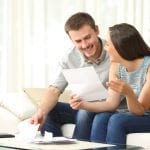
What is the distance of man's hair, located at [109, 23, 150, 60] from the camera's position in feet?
7.22

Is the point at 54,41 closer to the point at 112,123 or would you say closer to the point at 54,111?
the point at 54,111

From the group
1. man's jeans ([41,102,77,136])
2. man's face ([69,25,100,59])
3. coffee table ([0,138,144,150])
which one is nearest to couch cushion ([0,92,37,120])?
man's jeans ([41,102,77,136])

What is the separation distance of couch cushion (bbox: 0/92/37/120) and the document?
2.47ft

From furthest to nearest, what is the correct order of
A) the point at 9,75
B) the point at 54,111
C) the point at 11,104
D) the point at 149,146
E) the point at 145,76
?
the point at 9,75 → the point at 11,104 → the point at 54,111 → the point at 145,76 → the point at 149,146

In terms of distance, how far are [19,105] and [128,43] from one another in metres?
1.08

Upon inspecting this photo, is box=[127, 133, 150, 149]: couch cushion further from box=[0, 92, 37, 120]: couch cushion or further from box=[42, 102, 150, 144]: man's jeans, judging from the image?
box=[0, 92, 37, 120]: couch cushion

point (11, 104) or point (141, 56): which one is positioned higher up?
point (141, 56)

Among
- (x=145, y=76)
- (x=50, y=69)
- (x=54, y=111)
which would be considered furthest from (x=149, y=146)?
(x=50, y=69)

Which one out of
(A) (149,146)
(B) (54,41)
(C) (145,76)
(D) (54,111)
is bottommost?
(A) (149,146)

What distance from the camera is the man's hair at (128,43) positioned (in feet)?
7.22

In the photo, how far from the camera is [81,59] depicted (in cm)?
254

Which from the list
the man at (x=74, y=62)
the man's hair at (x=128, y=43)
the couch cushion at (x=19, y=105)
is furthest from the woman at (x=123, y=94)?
the couch cushion at (x=19, y=105)

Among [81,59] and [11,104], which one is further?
[11,104]

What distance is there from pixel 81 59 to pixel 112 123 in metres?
0.62
